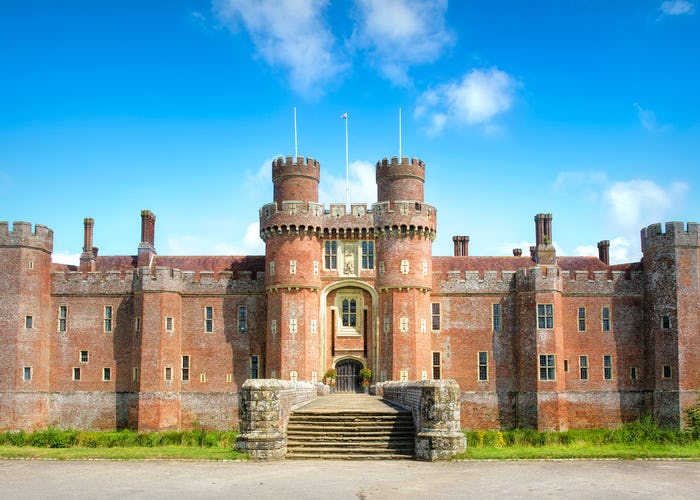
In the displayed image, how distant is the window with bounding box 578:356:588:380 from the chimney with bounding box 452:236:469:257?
12432mm

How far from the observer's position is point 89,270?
56562 millimetres

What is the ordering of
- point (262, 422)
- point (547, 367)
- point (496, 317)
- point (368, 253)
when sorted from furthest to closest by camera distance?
point (496, 317) → point (368, 253) → point (547, 367) → point (262, 422)

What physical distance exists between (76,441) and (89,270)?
56.7 feet

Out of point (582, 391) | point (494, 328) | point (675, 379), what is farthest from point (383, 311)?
point (675, 379)

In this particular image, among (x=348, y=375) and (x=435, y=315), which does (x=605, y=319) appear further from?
(x=348, y=375)

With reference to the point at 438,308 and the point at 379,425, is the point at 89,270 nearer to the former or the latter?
the point at 438,308

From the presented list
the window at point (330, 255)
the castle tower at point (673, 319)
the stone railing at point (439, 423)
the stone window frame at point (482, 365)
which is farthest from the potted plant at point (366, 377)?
the stone railing at point (439, 423)

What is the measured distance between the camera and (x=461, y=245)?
199 ft

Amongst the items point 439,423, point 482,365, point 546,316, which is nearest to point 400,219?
point 482,365

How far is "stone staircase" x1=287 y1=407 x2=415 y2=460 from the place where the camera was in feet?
83.3

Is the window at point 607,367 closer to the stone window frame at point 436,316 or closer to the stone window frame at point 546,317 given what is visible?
the stone window frame at point 546,317

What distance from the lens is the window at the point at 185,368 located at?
2028 inches

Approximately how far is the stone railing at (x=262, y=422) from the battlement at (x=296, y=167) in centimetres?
2665

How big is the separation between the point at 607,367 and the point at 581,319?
333 centimetres
